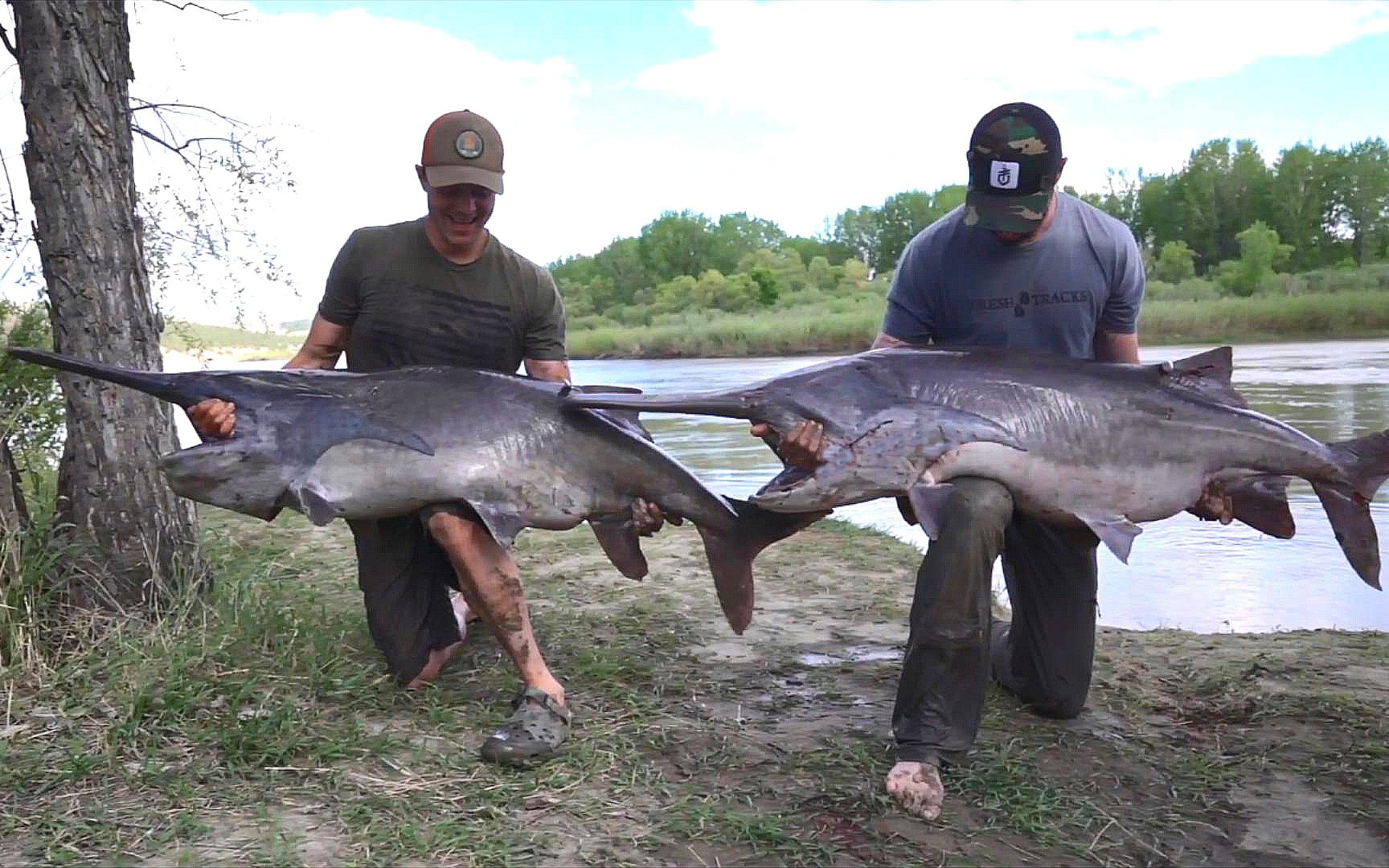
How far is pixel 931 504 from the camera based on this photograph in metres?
3.18

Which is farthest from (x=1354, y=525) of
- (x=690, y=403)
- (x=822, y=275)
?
(x=822, y=275)

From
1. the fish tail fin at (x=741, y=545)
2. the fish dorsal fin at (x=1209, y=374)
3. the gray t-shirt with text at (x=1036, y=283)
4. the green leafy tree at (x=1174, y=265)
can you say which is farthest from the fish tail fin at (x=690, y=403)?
the green leafy tree at (x=1174, y=265)

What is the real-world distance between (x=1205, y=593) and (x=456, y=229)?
4.51 meters

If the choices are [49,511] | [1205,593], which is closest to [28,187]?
[49,511]

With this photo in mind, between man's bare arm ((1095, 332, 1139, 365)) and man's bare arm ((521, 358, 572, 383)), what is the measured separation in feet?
6.25

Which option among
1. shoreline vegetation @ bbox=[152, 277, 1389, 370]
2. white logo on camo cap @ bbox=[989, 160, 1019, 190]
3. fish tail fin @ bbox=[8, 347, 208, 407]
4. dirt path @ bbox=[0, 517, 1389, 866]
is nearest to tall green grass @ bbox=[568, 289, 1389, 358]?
shoreline vegetation @ bbox=[152, 277, 1389, 370]

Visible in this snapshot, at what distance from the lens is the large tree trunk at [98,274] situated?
4125 millimetres

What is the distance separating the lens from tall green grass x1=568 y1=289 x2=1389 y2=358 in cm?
3012

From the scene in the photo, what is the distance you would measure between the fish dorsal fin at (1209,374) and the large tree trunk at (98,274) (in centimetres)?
367

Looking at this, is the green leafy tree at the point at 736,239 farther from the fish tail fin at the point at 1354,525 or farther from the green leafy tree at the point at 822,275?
the fish tail fin at the point at 1354,525

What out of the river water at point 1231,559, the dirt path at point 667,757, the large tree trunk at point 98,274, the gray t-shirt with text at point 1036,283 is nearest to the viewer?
the dirt path at point 667,757

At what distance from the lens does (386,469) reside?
3.54 m

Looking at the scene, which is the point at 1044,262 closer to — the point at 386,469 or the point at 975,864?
the point at 975,864

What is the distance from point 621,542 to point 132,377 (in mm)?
1621
